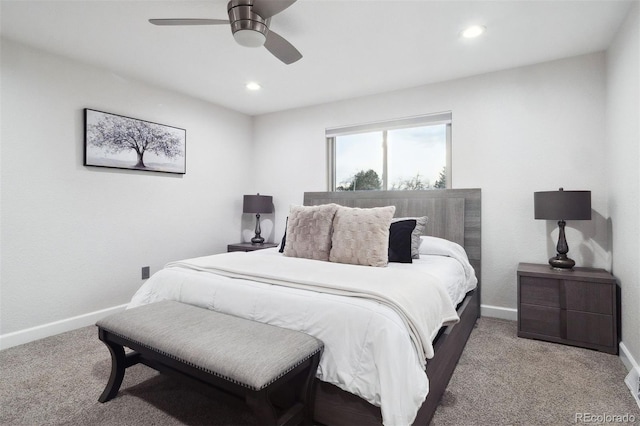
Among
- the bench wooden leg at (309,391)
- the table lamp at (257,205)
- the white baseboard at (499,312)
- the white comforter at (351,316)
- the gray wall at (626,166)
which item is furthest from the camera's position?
the table lamp at (257,205)

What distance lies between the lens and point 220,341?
4.85 ft

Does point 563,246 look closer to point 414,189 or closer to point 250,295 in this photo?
point 414,189

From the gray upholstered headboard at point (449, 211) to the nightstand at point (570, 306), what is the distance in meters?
0.58

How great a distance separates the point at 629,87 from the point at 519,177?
1072 millimetres

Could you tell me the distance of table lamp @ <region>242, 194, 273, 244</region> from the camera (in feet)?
14.3

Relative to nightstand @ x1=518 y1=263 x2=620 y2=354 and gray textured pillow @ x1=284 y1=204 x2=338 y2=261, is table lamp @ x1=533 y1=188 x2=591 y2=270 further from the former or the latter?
gray textured pillow @ x1=284 y1=204 x2=338 y2=261

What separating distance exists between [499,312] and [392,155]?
79.4 inches

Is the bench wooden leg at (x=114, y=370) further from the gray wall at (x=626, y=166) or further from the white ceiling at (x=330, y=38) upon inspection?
the gray wall at (x=626, y=166)

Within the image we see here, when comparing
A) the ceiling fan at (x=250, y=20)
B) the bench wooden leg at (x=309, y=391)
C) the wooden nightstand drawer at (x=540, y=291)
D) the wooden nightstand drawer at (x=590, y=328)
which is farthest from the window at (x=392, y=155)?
the bench wooden leg at (x=309, y=391)

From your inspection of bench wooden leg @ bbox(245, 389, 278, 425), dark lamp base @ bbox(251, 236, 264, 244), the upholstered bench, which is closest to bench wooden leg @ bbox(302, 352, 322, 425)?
the upholstered bench

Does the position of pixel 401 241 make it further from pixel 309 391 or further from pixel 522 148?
pixel 522 148

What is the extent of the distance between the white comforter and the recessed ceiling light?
1.85m

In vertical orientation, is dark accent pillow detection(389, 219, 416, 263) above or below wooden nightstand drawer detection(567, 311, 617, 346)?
above

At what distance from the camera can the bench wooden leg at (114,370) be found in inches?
73.6
